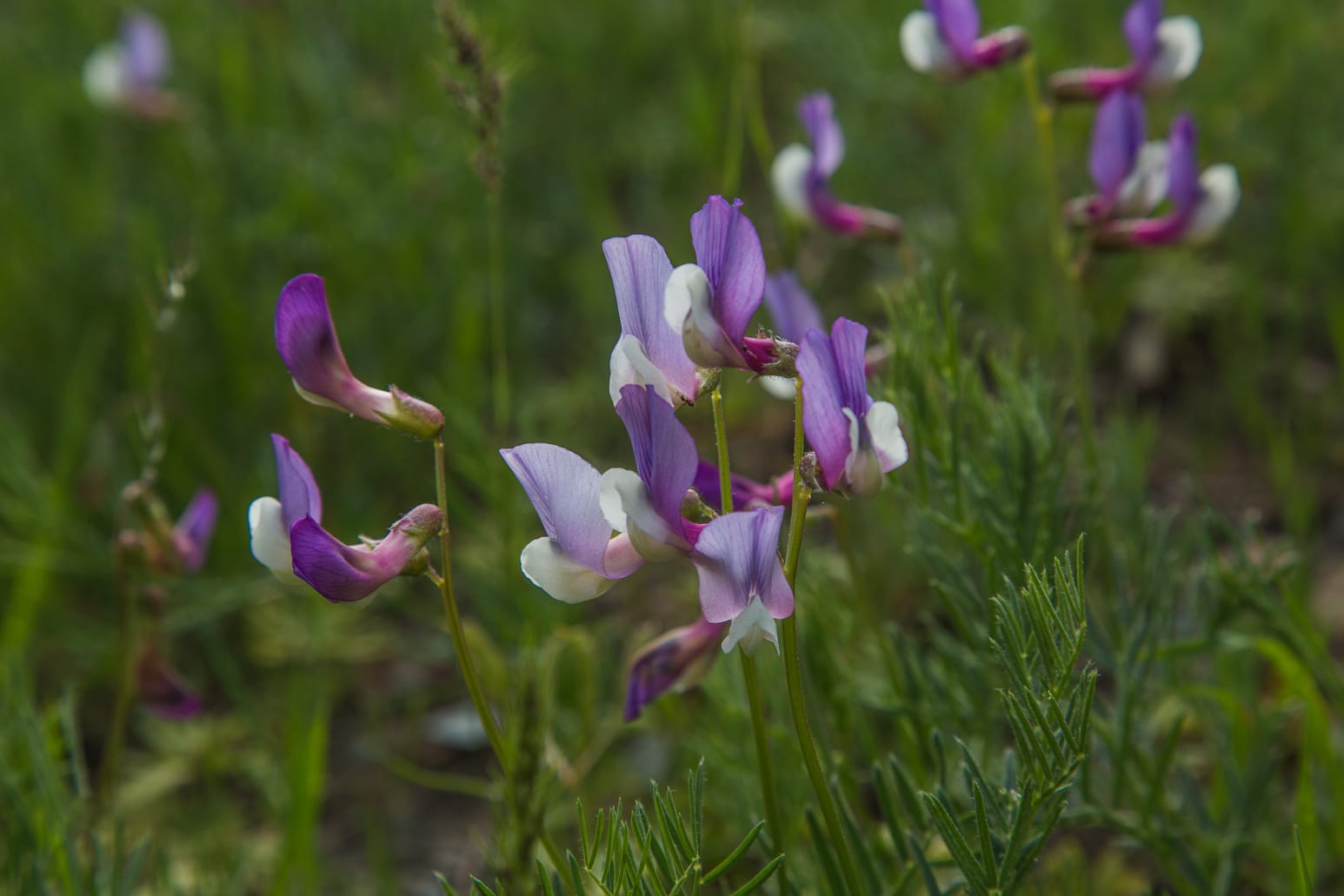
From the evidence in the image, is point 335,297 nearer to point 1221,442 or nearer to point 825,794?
point 1221,442

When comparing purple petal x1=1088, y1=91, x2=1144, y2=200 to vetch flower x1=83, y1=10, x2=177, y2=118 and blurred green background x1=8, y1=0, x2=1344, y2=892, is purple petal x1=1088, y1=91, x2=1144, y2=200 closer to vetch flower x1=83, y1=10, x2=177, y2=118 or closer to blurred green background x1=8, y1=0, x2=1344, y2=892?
blurred green background x1=8, y1=0, x2=1344, y2=892

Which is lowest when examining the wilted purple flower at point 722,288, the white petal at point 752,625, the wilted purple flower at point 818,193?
the wilted purple flower at point 818,193

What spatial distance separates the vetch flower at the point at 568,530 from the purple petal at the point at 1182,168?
1006 millimetres

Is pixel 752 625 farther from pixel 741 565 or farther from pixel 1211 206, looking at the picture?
pixel 1211 206

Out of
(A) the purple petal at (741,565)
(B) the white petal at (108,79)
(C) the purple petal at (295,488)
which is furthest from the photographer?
(B) the white petal at (108,79)

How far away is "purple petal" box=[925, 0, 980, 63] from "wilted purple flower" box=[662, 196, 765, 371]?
0.90 m

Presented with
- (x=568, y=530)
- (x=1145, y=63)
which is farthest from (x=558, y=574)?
(x=1145, y=63)

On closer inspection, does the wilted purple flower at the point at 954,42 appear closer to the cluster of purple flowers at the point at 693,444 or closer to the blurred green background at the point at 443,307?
the blurred green background at the point at 443,307

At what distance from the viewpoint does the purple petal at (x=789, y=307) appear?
4.89 ft

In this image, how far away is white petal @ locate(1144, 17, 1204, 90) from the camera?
5.63 ft

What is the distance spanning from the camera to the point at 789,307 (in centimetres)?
150

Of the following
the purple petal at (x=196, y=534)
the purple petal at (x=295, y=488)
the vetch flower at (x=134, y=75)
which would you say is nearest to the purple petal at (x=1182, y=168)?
the purple petal at (x=295, y=488)

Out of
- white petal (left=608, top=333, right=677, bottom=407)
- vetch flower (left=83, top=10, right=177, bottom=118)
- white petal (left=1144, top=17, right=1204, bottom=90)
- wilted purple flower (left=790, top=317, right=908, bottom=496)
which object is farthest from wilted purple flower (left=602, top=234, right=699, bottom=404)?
vetch flower (left=83, top=10, right=177, bottom=118)

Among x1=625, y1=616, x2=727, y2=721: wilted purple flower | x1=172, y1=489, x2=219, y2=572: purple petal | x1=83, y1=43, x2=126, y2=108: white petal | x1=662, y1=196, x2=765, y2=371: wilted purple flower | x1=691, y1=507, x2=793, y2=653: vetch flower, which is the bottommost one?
x1=172, y1=489, x2=219, y2=572: purple petal
